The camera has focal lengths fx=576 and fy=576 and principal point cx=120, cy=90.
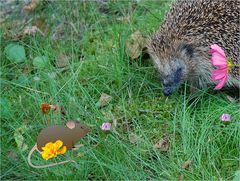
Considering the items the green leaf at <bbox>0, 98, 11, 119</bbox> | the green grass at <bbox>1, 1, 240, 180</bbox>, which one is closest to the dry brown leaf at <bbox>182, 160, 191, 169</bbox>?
the green grass at <bbox>1, 1, 240, 180</bbox>

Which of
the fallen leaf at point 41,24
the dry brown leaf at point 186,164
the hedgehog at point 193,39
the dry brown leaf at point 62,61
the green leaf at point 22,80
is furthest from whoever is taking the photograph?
the fallen leaf at point 41,24

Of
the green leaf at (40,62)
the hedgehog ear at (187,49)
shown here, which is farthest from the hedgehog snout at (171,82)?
the green leaf at (40,62)

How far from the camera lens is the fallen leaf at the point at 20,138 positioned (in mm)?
3888

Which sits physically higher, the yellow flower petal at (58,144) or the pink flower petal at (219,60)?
the pink flower petal at (219,60)

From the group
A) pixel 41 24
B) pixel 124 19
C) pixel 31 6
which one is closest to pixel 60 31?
pixel 41 24

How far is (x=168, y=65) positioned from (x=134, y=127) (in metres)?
0.68

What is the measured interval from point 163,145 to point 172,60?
0.86 m

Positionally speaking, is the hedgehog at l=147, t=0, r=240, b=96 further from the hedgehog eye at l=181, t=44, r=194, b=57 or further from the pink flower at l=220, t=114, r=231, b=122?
the pink flower at l=220, t=114, r=231, b=122

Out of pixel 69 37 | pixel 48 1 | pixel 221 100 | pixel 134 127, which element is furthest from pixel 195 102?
pixel 48 1

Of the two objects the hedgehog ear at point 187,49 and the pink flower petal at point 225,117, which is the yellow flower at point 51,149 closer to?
the pink flower petal at point 225,117

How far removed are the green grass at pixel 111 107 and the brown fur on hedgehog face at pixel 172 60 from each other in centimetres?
10

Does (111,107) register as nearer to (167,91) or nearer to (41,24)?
(167,91)

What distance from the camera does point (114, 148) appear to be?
3.77 m

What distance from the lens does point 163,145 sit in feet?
13.0
